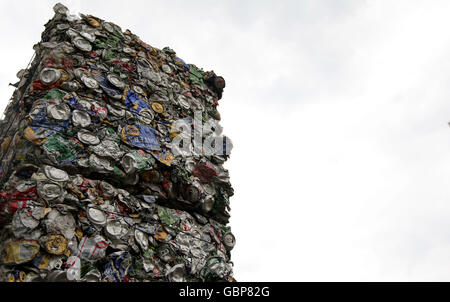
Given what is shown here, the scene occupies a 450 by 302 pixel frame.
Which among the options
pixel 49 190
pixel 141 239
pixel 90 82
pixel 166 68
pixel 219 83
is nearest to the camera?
pixel 49 190

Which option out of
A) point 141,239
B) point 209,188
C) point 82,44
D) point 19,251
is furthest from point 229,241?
point 82,44

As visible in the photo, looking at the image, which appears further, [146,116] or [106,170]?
[146,116]

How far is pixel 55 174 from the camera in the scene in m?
2.27

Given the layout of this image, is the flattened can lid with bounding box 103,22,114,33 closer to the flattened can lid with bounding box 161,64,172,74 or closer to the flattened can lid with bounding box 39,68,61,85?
the flattened can lid with bounding box 161,64,172,74

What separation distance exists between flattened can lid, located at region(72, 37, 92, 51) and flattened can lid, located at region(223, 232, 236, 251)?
6.28 feet

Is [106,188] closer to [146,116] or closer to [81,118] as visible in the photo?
[81,118]

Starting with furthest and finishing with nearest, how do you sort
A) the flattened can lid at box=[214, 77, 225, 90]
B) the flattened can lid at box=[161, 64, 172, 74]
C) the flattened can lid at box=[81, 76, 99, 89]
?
1. the flattened can lid at box=[214, 77, 225, 90]
2. the flattened can lid at box=[161, 64, 172, 74]
3. the flattened can lid at box=[81, 76, 99, 89]

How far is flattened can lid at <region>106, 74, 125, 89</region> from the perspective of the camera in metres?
2.99

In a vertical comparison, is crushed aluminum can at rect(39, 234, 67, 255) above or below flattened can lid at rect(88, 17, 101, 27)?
below

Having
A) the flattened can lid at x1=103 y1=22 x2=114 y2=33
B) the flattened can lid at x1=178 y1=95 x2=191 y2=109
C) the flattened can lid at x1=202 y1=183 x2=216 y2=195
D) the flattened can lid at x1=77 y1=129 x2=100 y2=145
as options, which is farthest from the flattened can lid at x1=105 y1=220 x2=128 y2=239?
the flattened can lid at x1=103 y1=22 x2=114 y2=33

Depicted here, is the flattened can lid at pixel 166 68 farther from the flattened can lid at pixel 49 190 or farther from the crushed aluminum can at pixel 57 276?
the crushed aluminum can at pixel 57 276

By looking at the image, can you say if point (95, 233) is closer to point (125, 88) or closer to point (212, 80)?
point (125, 88)

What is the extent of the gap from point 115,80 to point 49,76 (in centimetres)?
51
